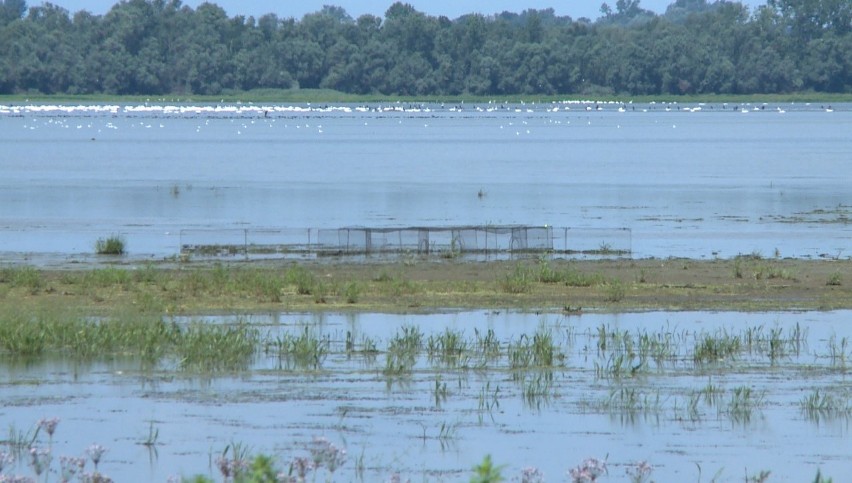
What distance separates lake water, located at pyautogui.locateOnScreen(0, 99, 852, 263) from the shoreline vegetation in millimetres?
5023

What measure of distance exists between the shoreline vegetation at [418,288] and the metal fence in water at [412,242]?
261cm

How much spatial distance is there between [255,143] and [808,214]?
65.1 metres

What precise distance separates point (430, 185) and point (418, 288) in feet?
114

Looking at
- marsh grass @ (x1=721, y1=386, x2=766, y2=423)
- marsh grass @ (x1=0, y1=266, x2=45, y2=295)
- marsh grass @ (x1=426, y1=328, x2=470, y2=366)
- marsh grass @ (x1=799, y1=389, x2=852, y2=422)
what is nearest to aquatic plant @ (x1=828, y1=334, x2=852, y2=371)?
marsh grass @ (x1=799, y1=389, x2=852, y2=422)

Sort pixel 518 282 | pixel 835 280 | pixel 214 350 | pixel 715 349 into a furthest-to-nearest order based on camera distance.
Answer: pixel 835 280 → pixel 518 282 → pixel 715 349 → pixel 214 350

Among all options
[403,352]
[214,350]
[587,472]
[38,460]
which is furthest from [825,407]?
[38,460]

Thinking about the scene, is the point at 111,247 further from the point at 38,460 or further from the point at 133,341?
the point at 38,460

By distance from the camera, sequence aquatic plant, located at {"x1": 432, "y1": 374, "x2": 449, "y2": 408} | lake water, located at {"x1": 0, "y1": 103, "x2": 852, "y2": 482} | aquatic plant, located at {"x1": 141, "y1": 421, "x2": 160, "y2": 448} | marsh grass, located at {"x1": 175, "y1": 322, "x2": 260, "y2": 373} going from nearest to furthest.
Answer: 1. aquatic plant, located at {"x1": 141, "y1": 421, "x2": 160, "y2": 448}
2. lake water, located at {"x1": 0, "y1": 103, "x2": 852, "y2": 482}
3. aquatic plant, located at {"x1": 432, "y1": 374, "x2": 449, "y2": 408}
4. marsh grass, located at {"x1": 175, "y1": 322, "x2": 260, "y2": 373}

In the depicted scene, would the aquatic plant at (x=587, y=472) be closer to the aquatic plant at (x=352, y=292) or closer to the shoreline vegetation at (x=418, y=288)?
the shoreline vegetation at (x=418, y=288)

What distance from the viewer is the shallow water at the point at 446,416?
45.4 feet

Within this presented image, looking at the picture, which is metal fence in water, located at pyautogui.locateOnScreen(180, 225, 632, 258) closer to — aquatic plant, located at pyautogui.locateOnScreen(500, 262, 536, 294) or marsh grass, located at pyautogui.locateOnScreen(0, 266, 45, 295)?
aquatic plant, located at pyautogui.locateOnScreen(500, 262, 536, 294)

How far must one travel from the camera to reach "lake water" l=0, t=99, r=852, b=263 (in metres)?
38.9

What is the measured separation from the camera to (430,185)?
197ft

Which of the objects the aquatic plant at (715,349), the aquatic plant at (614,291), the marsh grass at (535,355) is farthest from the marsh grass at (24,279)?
the aquatic plant at (715,349)
